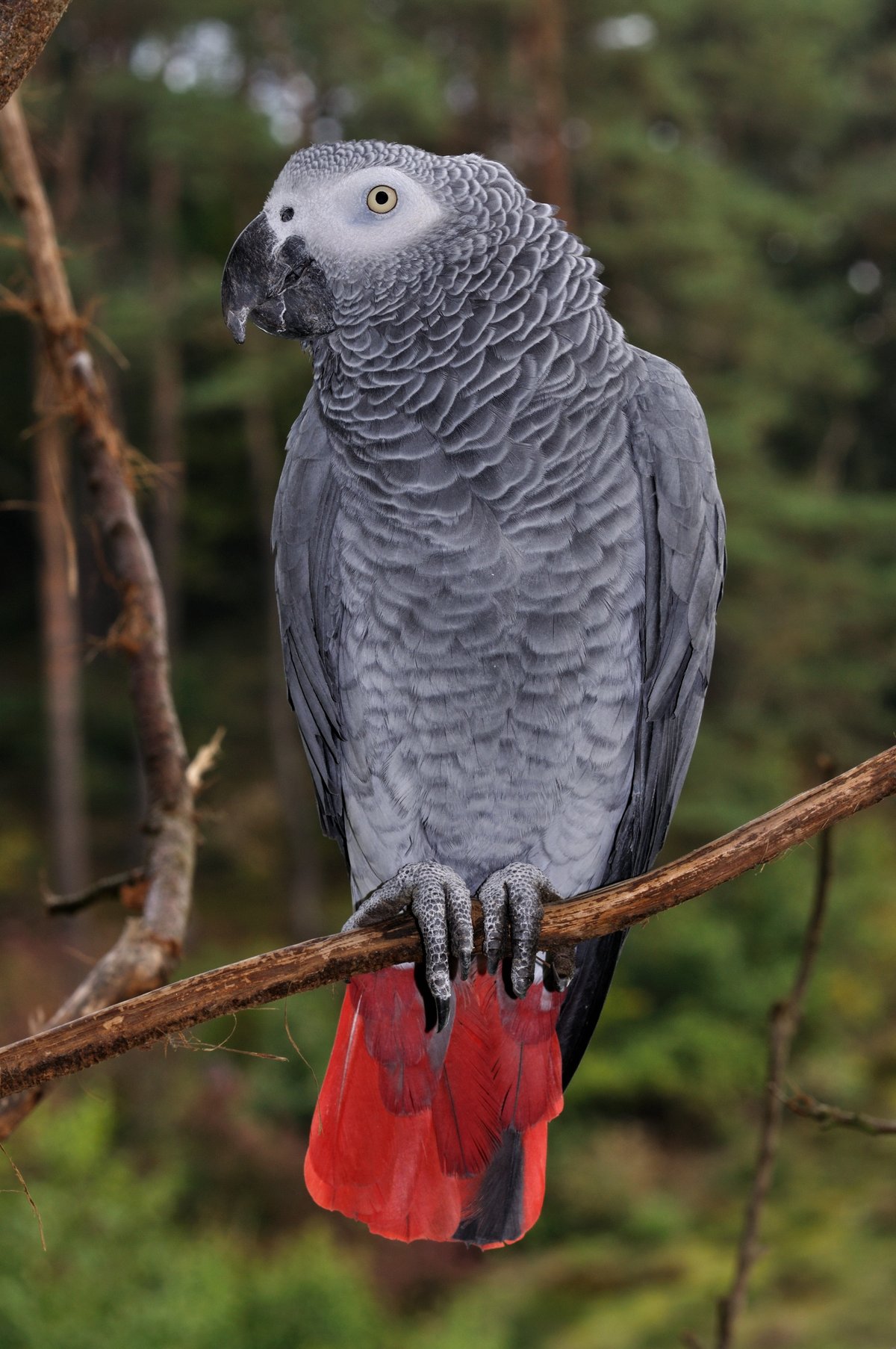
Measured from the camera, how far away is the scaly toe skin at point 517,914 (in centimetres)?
110

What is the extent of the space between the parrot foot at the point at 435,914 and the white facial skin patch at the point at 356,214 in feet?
2.16

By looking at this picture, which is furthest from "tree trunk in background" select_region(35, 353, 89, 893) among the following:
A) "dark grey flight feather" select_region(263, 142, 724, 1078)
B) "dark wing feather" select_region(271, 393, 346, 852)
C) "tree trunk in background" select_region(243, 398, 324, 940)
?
"dark grey flight feather" select_region(263, 142, 724, 1078)

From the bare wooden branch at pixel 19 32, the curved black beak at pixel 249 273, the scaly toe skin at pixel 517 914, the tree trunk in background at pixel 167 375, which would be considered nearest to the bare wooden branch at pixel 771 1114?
the scaly toe skin at pixel 517 914

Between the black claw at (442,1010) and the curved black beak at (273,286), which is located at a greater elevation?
the curved black beak at (273,286)

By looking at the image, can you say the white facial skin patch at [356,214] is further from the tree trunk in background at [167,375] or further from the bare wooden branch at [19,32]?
the tree trunk in background at [167,375]

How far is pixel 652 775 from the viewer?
136cm

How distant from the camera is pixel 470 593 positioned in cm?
118

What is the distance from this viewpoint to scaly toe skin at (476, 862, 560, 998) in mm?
1102

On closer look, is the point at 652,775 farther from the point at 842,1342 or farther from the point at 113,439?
the point at 842,1342

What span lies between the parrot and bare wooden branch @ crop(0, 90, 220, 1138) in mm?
286

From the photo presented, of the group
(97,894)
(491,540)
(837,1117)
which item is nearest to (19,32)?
(491,540)

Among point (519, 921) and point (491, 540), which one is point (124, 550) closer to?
point (491, 540)

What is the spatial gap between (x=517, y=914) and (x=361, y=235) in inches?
29.0

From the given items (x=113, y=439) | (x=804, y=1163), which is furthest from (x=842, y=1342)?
(x=113, y=439)
